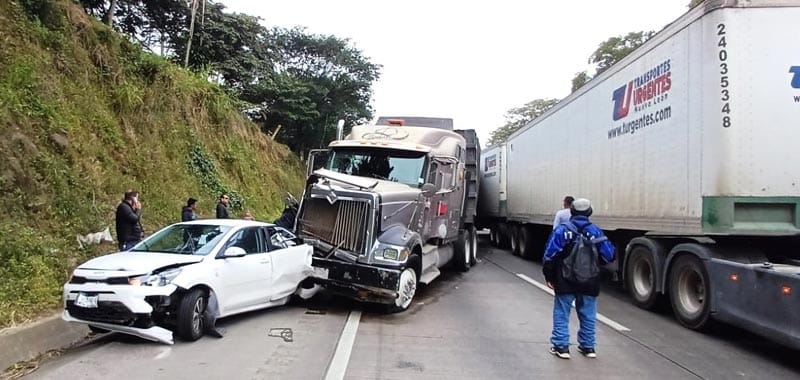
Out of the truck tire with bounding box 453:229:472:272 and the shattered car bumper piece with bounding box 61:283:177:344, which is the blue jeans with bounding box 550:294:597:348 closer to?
the shattered car bumper piece with bounding box 61:283:177:344

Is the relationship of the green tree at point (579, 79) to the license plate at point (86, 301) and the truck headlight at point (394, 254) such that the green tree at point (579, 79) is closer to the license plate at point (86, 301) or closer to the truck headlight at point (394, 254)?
the truck headlight at point (394, 254)

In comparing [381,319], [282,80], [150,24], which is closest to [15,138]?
[381,319]

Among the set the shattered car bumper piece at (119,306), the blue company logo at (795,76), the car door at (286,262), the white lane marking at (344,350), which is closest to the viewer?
the white lane marking at (344,350)

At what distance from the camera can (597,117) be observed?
11055 millimetres

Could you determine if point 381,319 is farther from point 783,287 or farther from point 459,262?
point 459,262

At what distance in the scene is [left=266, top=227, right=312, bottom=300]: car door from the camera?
8.17 meters

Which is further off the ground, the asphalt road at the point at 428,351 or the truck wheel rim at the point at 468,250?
the truck wheel rim at the point at 468,250

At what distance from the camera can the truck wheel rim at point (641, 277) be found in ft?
30.0

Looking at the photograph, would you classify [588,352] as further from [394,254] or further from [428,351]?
[394,254]

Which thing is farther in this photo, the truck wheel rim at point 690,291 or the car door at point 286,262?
the car door at point 286,262

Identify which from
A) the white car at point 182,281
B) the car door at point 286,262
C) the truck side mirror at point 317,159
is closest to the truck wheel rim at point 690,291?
the car door at point 286,262

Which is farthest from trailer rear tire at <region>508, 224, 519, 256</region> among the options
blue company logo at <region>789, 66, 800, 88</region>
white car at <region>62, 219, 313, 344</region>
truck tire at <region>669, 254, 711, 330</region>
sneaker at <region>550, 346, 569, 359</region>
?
sneaker at <region>550, 346, 569, 359</region>

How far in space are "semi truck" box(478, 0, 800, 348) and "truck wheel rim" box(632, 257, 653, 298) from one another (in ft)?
0.06

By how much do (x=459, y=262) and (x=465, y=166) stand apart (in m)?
2.36
